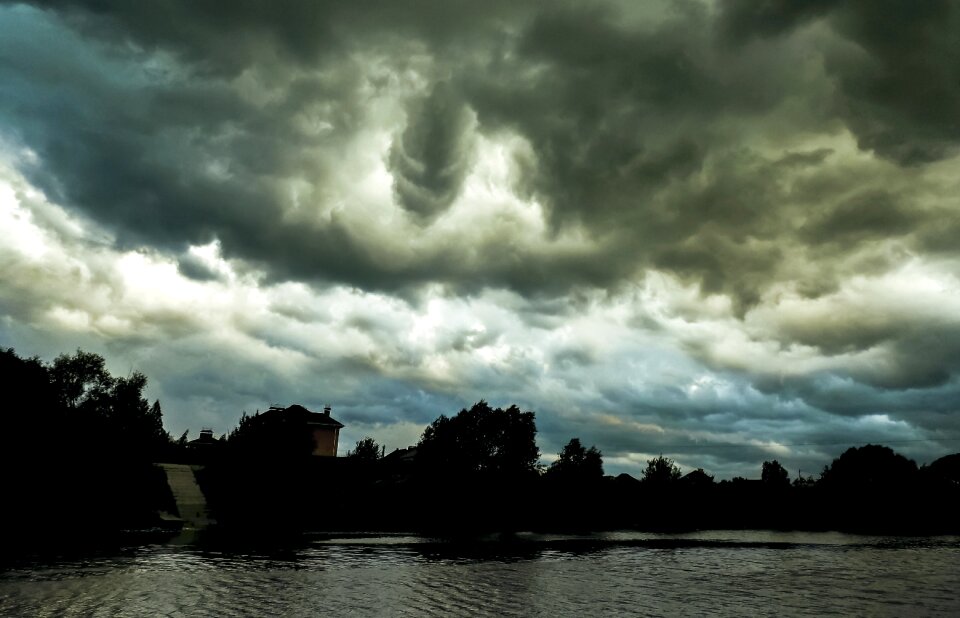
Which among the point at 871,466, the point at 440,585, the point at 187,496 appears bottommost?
the point at 440,585

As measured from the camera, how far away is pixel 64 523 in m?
58.9

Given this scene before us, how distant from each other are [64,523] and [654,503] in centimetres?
11691

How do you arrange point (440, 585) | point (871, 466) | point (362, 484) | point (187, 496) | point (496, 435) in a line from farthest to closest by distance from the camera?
point (871, 466) < point (496, 435) < point (362, 484) < point (187, 496) < point (440, 585)

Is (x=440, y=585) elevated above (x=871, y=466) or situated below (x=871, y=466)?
below

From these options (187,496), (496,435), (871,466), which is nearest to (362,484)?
(187,496)

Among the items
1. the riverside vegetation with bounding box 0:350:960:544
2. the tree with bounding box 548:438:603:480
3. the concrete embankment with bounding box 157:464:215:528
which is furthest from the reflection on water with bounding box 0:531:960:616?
the tree with bounding box 548:438:603:480

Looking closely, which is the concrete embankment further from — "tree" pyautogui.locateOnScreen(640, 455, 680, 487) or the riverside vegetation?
"tree" pyautogui.locateOnScreen(640, 455, 680, 487)

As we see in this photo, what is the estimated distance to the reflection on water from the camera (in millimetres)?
22406

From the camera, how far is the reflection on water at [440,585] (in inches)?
882

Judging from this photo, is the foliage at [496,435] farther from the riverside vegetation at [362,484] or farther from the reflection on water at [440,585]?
the reflection on water at [440,585]

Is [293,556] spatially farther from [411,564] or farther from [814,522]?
[814,522]

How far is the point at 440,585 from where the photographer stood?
94.2 feet

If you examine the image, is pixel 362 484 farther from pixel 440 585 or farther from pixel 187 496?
pixel 440 585

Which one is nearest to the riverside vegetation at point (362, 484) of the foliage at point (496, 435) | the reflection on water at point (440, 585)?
the foliage at point (496, 435)
